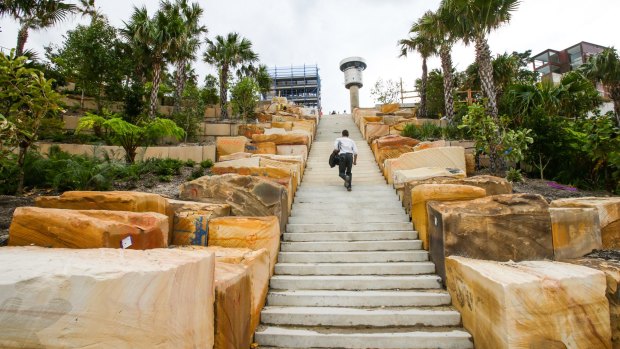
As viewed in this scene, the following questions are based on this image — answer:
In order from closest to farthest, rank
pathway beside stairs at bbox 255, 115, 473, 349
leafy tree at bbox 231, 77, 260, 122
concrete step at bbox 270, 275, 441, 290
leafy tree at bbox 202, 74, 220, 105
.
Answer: pathway beside stairs at bbox 255, 115, 473, 349 < concrete step at bbox 270, 275, 441, 290 < leafy tree at bbox 231, 77, 260, 122 < leafy tree at bbox 202, 74, 220, 105

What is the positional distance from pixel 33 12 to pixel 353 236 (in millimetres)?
18454

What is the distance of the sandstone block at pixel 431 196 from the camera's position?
13.1 ft

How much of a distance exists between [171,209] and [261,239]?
1219 mm

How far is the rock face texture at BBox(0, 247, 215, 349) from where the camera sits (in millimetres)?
1384

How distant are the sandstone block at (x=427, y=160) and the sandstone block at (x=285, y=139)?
3.88 meters

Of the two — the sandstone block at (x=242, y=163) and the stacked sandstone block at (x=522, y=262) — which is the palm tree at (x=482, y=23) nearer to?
the stacked sandstone block at (x=522, y=262)

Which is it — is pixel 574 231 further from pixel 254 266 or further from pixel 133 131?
pixel 133 131

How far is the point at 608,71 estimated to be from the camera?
46.5ft

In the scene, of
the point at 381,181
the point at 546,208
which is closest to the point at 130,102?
the point at 381,181

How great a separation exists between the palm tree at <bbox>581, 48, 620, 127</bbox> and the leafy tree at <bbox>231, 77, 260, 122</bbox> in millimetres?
17663

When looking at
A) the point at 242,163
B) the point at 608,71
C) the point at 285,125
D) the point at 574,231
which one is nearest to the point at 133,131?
the point at 242,163

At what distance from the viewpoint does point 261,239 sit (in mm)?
3791

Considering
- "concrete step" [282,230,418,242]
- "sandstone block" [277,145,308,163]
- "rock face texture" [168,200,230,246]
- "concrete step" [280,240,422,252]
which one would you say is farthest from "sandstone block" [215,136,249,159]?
"rock face texture" [168,200,230,246]

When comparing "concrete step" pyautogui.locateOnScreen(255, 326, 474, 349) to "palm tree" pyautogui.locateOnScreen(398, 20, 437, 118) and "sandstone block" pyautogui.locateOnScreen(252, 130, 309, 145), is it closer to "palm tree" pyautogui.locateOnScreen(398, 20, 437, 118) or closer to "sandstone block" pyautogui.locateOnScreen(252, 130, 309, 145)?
"sandstone block" pyautogui.locateOnScreen(252, 130, 309, 145)
